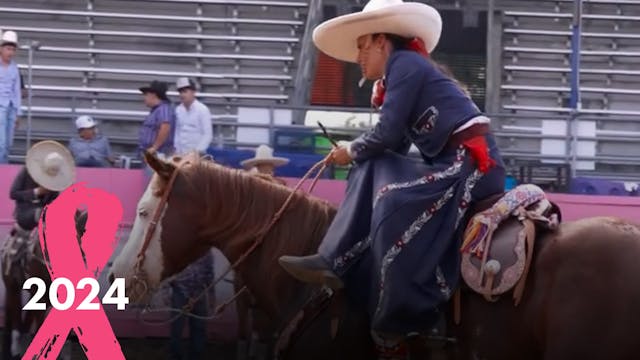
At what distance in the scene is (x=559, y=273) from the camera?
5.09 m

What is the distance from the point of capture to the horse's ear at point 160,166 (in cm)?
569

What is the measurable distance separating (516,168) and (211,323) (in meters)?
3.26

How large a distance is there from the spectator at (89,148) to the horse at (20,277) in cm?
145

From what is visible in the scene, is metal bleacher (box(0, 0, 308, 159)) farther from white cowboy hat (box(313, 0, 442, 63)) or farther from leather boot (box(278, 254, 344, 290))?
leather boot (box(278, 254, 344, 290))

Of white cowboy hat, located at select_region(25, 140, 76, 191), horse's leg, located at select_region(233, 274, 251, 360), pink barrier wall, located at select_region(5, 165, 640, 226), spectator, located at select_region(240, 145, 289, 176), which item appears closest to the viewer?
horse's leg, located at select_region(233, 274, 251, 360)

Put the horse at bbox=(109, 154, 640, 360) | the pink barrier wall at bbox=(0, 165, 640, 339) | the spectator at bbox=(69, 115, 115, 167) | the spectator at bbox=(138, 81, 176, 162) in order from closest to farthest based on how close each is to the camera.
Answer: the horse at bbox=(109, 154, 640, 360)
the pink barrier wall at bbox=(0, 165, 640, 339)
the spectator at bbox=(69, 115, 115, 167)
the spectator at bbox=(138, 81, 176, 162)

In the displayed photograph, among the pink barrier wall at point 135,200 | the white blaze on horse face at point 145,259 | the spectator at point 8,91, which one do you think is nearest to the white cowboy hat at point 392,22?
the white blaze on horse face at point 145,259

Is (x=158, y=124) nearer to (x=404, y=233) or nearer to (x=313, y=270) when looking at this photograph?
(x=313, y=270)

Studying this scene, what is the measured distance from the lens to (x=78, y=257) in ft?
24.9

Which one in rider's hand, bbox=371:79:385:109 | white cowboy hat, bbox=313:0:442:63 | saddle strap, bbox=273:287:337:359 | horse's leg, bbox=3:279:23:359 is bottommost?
horse's leg, bbox=3:279:23:359

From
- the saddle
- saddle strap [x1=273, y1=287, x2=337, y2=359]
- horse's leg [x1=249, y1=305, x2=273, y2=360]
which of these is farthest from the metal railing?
the saddle

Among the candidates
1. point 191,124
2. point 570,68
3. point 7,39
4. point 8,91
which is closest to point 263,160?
point 191,124

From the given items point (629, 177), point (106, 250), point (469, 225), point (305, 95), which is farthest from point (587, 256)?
point (305, 95)

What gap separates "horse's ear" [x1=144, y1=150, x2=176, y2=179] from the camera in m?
5.69
